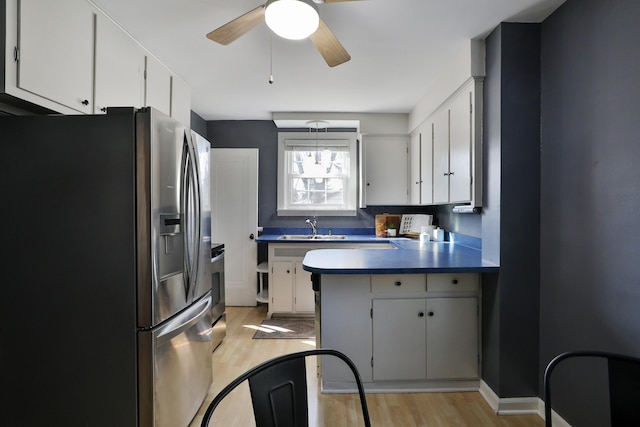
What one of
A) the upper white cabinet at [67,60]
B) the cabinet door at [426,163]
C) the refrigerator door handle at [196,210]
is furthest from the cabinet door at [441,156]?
the upper white cabinet at [67,60]

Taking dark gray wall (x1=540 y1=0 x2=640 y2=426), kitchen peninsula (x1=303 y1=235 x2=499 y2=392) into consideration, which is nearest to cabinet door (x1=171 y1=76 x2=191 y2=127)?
kitchen peninsula (x1=303 y1=235 x2=499 y2=392)

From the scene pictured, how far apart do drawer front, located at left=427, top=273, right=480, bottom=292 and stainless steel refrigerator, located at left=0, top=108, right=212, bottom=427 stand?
1688 millimetres

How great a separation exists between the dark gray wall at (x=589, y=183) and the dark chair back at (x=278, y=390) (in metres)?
1.41

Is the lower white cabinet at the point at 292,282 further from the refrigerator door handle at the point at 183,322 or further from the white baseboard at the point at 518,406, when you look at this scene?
the white baseboard at the point at 518,406

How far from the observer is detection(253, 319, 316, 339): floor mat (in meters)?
3.34

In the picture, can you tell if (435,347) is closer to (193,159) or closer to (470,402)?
(470,402)

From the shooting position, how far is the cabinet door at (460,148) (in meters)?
2.40

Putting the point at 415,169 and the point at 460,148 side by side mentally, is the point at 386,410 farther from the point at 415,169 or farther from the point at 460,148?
the point at 415,169

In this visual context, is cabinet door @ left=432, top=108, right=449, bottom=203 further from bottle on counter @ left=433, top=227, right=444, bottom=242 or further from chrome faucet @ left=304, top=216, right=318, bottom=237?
chrome faucet @ left=304, top=216, right=318, bottom=237

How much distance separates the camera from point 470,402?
86.4 inches

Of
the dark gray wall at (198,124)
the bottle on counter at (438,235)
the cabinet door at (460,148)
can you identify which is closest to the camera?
the cabinet door at (460,148)

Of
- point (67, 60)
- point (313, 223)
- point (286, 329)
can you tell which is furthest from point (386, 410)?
point (313, 223)

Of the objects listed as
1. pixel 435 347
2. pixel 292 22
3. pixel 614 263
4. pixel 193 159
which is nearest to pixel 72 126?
pixel 193 159

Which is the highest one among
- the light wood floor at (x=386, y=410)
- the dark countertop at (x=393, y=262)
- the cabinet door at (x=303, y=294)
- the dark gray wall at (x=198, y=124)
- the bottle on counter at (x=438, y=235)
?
the dark gray wall at (x=198, y=124)
